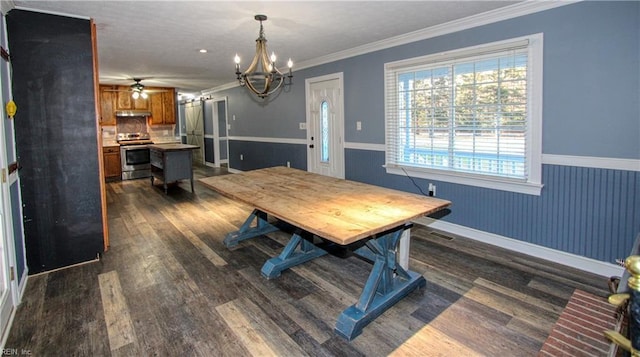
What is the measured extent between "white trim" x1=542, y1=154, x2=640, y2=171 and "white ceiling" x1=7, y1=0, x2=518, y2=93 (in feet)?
4.69

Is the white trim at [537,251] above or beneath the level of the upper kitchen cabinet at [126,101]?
beneath

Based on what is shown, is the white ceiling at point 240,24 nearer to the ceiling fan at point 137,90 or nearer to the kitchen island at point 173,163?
the kitchen island at point 173,163

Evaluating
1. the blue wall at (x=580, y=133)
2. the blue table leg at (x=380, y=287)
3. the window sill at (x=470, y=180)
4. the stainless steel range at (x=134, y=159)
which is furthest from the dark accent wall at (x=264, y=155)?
the blue table leg at (x=380, y=287)

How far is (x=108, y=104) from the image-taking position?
813cm

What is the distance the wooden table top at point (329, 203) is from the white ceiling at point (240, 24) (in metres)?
1.58

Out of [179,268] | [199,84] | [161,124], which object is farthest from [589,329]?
[161,124]

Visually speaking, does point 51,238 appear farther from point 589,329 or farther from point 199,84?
point 199,84

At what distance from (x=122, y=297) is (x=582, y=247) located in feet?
12.3

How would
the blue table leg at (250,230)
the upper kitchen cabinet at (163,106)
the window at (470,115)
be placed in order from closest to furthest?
the window at (470,115) → the blue table leg at (250,230) → the upper kitchen cabinet at (163,106)

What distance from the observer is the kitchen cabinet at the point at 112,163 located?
8.02 metres

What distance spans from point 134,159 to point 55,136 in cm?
529

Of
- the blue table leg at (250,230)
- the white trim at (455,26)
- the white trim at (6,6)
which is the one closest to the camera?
the white trim at (6,6)

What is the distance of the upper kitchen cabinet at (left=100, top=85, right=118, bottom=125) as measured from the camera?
26.4 feet

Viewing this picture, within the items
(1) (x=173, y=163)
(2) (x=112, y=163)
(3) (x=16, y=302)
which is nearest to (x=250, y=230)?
(3) (x=16, y=302)
